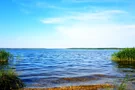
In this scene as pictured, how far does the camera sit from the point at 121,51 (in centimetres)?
4328

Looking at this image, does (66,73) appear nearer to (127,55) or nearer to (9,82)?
(9,82)

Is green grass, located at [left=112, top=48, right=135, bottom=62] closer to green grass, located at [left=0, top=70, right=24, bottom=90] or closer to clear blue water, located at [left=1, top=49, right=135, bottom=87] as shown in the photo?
clear blue water, located at [left=1, top=49, right=135, bottom=87]

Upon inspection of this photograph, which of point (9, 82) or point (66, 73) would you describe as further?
point (66, 73)

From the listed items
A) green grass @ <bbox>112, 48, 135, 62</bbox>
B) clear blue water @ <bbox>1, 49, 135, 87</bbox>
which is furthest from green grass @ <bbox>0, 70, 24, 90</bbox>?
green grass @ <bbox>112, 48, 135, 62</bbox>

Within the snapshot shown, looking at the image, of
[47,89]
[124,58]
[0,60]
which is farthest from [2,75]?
[124,58]

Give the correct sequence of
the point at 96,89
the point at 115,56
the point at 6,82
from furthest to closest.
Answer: the point at 115,56 → the point at 96,89 → the point at 6,82

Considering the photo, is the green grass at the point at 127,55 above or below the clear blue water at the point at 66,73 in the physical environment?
above

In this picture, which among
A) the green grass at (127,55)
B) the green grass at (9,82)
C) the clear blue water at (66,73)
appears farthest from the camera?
the green grass at (127,55)

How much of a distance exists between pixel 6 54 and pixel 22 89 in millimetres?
27168

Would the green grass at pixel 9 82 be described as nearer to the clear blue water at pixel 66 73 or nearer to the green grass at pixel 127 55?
the clear blue water at pixel 66 73

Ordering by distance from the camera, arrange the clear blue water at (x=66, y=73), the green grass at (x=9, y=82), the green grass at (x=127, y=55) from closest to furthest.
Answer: the green grass at (x=9, y=82) → the clear blue water at (x=66, y=73) → the green grass at (x=127, y=55)

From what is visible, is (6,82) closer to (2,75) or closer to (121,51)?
(2,75)

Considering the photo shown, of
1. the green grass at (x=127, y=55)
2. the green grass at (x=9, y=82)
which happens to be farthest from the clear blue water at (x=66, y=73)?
the green grass at (x=9, y=82)

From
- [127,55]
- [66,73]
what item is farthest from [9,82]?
[127,55]
